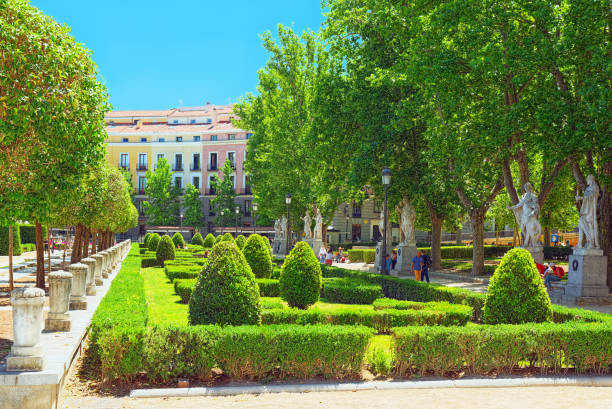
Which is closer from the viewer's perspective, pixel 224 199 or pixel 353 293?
pixel 353 293

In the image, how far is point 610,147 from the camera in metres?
17.6

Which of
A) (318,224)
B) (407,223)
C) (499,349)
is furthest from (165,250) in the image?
(499,349)

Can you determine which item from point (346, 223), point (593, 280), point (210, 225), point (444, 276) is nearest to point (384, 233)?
point (444, 276)

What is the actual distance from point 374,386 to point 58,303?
19.0ft

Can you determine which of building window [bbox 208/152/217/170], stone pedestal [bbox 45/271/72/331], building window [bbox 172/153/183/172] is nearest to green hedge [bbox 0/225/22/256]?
stone pedestal [bbox 45/271/72/331]

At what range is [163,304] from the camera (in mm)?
16125

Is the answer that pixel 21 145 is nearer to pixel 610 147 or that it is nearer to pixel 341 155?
pixel 610 147

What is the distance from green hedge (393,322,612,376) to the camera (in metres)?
8.41

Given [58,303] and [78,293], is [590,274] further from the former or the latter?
[58,303]

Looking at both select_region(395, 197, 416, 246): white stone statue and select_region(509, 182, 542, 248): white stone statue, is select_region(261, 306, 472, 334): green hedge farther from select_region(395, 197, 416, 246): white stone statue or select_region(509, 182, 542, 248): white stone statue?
select_region(395, 197, 416, 246): white stone statue

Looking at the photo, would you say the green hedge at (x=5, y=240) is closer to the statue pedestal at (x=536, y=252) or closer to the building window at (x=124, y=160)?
the statue pedestal at (x=536, y=252)

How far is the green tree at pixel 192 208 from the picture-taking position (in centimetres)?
6956

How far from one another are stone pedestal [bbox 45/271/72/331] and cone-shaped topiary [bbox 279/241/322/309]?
18.9 ft

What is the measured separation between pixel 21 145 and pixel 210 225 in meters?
64.2
